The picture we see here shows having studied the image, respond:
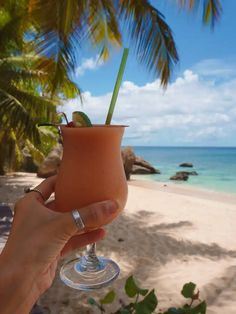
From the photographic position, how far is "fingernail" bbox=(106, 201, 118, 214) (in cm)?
96

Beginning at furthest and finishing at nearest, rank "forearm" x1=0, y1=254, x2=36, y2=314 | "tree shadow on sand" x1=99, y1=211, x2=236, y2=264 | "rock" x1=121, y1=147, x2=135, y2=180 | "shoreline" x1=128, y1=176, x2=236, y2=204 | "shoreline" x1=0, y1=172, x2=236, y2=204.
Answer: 1. "rock" x1=121, y1=147, x2=135, y2=180
2. "shoreline" x1=128, y1=176, x2=236, y2=204
3. "shoreline" x1=0, y1=172, x2=236, y2=204
4. "tree shadow on sand" x1=99, y1=211, x2=236, y2=264
5. "forearm" x1=0, y1=254, x2=36, y2=314

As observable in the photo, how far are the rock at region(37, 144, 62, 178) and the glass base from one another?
10.3 metres

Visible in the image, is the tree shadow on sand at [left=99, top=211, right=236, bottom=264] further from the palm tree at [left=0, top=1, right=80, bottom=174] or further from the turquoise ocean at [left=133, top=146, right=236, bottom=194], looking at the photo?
the turquoise ocean at [left=133, top=146, right=236, bottom=194]

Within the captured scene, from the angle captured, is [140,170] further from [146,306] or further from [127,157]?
[146,306]

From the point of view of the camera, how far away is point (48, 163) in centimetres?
1178

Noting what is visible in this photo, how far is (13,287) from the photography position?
94 centimetres

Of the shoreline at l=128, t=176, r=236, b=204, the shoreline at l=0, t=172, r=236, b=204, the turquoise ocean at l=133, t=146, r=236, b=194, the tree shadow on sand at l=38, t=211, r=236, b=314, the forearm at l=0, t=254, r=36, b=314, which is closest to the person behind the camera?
the forearm at l=0, t=254, r=36, b=314

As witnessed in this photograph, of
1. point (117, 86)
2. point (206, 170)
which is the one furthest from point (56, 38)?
point (206, 170)

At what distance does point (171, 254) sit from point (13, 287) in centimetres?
355

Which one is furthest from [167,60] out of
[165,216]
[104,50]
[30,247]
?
[30,247]

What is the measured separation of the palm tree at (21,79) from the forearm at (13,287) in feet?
20.7

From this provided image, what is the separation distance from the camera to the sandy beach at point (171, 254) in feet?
9.55

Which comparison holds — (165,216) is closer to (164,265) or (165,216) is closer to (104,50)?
(164,265)

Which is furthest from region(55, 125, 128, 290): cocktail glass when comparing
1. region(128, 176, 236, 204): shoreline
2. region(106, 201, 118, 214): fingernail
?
region(128, 176, 236, 204): shoreline
